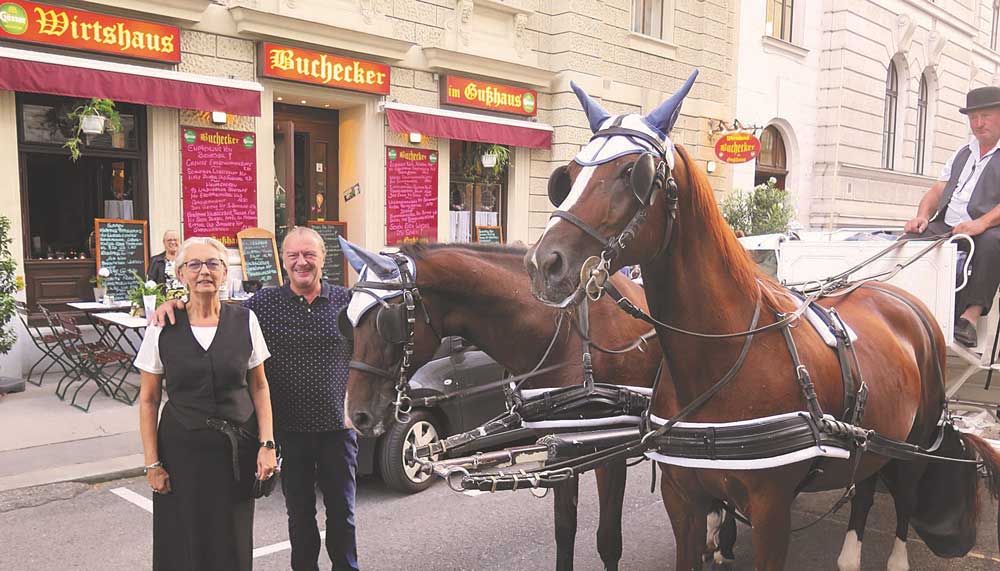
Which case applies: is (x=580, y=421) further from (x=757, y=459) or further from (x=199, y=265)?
(x=199, y=265)

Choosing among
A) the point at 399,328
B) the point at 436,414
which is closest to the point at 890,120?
the point at 436,414

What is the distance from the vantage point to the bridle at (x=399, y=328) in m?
3.12

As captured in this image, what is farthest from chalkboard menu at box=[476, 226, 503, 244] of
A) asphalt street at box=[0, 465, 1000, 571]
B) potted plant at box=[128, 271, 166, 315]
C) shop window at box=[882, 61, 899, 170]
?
shop window at box=[882, 61, 899, 170]

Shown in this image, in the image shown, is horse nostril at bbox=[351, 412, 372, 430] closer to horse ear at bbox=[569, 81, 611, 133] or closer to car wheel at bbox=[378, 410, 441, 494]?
horse ear at bbox=[569, 81, 611, 133]

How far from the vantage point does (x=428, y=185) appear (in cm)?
1298

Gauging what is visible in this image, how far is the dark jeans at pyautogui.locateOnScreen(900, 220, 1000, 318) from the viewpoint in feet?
13.6

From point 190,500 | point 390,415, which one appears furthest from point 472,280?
point 190,500

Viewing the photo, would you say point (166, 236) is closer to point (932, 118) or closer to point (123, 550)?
point (123, 550)

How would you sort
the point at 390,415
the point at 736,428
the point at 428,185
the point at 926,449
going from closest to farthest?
the point at 736,428
the point at 390,415
the point at 926,449
the point at 428,185

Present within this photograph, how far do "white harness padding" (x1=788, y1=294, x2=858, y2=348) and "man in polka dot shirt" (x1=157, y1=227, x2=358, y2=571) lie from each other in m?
2.29

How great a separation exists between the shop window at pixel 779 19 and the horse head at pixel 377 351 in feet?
61.6

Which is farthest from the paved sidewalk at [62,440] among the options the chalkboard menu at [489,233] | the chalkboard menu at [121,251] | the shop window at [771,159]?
the shop window at [771,159]

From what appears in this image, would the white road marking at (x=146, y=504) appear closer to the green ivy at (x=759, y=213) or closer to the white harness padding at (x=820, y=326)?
the white harness padding at (x=820, y=326)

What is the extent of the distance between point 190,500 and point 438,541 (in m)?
2.03
